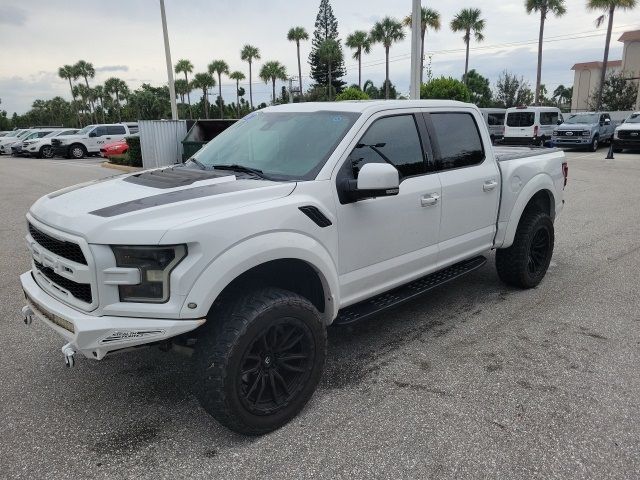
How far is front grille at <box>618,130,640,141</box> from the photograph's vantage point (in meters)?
21.5

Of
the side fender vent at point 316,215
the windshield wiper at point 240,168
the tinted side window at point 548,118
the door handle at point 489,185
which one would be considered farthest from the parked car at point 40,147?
the side fender vent at point 316,215

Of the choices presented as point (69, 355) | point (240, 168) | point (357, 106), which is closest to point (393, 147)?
point (357, 106)

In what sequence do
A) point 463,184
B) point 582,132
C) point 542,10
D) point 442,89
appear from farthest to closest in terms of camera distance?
point 542,10, point 442,89, point 582,132, point 463,184

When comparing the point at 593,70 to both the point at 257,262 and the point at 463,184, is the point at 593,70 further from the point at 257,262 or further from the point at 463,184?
the point at 257,262

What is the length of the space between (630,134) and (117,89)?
283ft

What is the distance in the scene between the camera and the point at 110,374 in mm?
3658

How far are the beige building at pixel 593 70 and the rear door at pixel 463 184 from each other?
59721mm

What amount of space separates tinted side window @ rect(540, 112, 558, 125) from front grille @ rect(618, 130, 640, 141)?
3.82m

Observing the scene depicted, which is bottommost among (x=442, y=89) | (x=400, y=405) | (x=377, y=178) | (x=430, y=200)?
(x=400, y=405)

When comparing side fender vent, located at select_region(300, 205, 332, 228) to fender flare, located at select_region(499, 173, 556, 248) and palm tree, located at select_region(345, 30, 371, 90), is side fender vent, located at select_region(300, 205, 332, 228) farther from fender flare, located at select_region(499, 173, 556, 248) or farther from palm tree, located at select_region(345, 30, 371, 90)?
palm tree, located at select_region(345, 30, 371, 90)

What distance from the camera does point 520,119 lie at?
2531 cm

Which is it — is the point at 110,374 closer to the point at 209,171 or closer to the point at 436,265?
the point at 209,171

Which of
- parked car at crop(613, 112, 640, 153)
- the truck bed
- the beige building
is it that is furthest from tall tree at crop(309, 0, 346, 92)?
the truck bed

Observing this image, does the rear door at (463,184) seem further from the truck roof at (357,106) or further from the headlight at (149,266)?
the headlight at (149,266)
